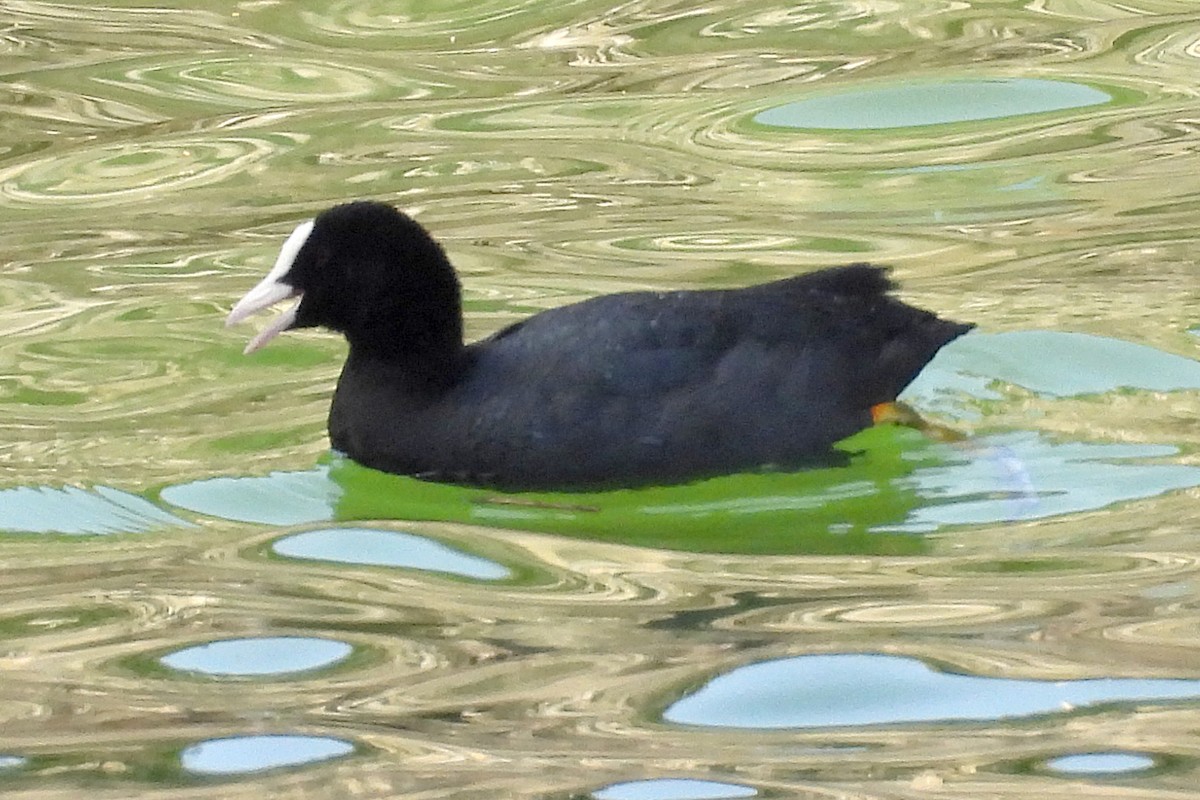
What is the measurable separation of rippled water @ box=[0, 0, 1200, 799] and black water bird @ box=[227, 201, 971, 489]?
0.40 feet

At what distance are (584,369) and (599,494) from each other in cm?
29

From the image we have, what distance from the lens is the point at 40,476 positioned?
19.5 feet

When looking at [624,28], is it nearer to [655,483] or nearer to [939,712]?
[655,483]

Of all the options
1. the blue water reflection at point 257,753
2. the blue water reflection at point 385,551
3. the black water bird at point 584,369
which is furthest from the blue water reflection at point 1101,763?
the black water bird at point 584,369

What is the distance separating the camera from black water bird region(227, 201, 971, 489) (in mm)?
5500

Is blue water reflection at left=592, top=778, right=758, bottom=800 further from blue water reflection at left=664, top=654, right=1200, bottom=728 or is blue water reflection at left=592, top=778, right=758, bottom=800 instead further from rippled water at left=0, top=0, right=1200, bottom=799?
blue water reflection at left=664, top=654, right=1200, bottom=728

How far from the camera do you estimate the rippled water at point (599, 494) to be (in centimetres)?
415

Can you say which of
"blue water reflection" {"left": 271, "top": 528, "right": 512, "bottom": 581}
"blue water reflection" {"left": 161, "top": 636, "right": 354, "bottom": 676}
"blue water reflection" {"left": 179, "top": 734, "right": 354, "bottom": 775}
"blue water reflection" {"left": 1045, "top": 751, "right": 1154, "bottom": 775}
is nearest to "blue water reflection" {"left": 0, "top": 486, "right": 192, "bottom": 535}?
"blue water reflection" {"left": 271, "top": 528, "right": 512, "bottom": 581}

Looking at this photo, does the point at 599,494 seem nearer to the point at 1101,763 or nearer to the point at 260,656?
the point at 260,656

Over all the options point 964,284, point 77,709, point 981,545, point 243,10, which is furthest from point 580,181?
point 77,709

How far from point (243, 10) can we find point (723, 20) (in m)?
2.12

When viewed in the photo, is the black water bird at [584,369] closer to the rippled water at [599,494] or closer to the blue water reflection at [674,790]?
the rippled water at [599,494]

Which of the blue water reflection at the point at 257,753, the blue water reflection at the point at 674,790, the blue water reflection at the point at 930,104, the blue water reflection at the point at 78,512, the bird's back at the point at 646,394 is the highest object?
the blue water reflection at the point at 930,104

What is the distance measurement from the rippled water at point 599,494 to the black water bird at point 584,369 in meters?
0.12
